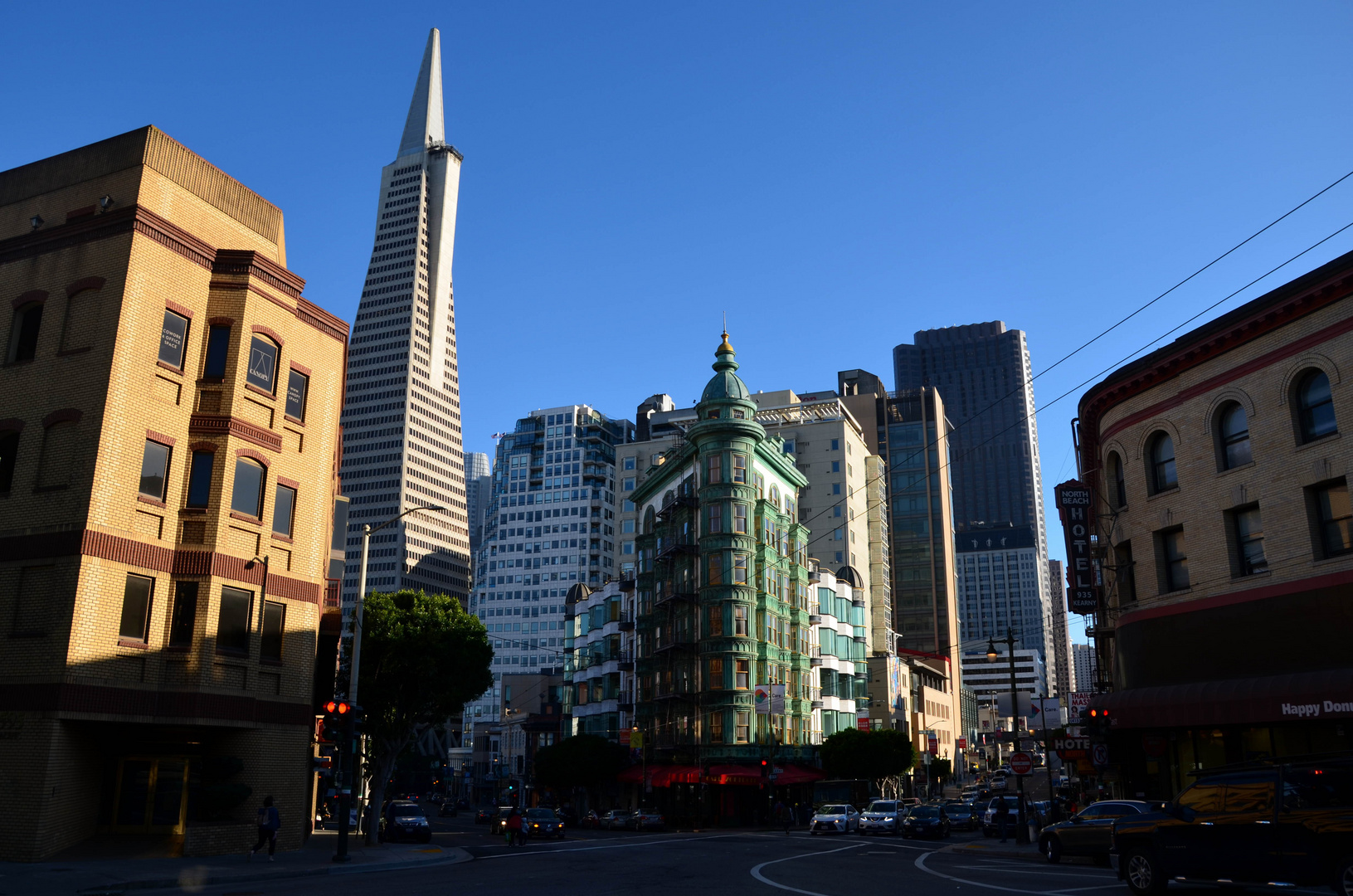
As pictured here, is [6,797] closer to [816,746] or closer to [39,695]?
[39,695]

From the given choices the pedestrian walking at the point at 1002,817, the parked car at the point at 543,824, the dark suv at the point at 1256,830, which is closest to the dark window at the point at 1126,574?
the pedestrian walking at the point at 1002,817

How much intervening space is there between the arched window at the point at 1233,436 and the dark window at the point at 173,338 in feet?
101

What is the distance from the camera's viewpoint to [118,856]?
25422 millimetres

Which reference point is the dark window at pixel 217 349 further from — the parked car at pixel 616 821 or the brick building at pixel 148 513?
the parked car at pixel 616 821

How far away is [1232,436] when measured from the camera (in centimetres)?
3144

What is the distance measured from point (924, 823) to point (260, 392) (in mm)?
31257

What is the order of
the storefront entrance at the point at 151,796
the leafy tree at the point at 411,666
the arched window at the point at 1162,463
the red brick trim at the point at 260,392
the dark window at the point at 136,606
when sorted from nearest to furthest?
the dark window at the point at 136,606, the storefront entrance at the point at 151,796, the red brick trim at the point at 260,392, the arched window at the point at 1162,463, the leafy tree at the point at 411,666

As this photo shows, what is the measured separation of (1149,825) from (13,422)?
28.9 meters

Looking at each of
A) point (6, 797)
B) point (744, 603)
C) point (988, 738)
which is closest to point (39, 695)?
point (6, 797)

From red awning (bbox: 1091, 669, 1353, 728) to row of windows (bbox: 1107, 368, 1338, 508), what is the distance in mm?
6615

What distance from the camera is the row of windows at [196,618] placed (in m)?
27.0

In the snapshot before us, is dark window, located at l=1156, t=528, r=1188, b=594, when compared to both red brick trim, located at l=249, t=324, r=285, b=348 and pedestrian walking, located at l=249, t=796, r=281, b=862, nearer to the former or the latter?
pedestrian walking, located at l=249, t=796, r=281, b=862

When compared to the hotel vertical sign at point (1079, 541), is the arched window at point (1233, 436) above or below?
above

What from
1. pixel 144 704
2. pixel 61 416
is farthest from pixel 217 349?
pixel 144 704
